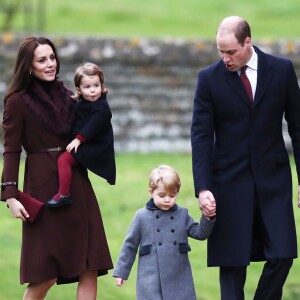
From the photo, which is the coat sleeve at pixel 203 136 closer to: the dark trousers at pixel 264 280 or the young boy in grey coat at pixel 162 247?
the young boy in grey coat at pixel 162 247

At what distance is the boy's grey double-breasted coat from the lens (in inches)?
320

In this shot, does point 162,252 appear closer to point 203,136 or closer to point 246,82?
point 203,136

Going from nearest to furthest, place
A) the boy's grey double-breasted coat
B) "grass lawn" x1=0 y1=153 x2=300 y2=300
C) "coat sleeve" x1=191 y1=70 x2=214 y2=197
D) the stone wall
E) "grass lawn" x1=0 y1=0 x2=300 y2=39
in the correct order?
1. the boy's grey double-breasted coat
2. "coat sleeve" x1=191 y1=70 x2=214 y2=197
3. "grass lawn" x1=0 y1=153 x2=300 y2=300
4. the stone wall
5. "grass lawn" x1=0 y1=0 x2=300 y2=39

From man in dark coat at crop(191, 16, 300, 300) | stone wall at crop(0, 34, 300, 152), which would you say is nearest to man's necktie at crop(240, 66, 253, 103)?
man in dark coat at crop(191, 16, 300, 300)

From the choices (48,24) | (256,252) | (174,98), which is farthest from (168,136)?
(48,24)

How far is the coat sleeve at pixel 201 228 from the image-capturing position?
813 centimetres

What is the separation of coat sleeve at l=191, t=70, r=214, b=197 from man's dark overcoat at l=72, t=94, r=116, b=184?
51 cm

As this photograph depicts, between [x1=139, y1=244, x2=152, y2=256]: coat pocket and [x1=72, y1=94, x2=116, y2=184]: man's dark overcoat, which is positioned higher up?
[x1=72, y1=94, x2=116, y2=184]: man's dark overcoat

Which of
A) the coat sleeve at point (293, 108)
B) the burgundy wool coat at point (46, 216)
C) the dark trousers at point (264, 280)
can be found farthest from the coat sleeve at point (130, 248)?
the coat sleeve at point (293, 108)

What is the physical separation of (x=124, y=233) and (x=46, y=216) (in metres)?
3.40

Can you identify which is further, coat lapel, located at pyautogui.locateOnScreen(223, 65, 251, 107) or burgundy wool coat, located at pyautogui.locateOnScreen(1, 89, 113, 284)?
coat lapel, located at pyautogui.locateOnScreen(223, 65, 251, 107)

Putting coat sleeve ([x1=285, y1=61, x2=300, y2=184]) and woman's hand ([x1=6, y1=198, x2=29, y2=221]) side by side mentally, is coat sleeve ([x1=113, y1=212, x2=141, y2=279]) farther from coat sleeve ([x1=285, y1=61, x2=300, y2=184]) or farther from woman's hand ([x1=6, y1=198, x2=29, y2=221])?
coat sleeve ([x1=285, y1=61, x2=300, y2=184])

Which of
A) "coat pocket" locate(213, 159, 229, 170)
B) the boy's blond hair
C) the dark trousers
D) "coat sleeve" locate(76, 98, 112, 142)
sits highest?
"coat sleeve" locate(76, 98, 112, 142)

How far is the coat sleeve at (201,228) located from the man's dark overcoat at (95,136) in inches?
22.2
